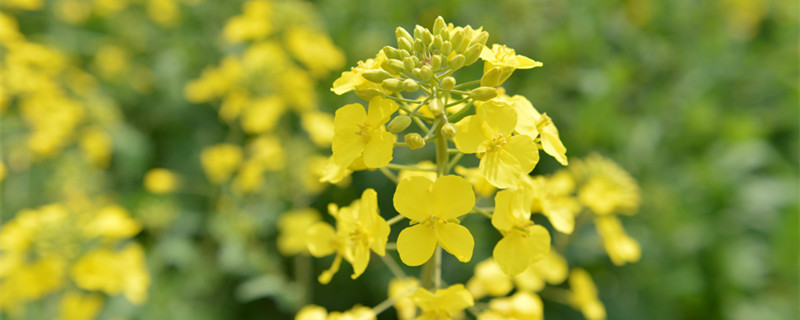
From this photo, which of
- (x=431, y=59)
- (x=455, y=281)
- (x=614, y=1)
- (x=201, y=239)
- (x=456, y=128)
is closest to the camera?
(x=456, y=128)

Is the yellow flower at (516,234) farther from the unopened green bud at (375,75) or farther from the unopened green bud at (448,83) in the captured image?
the unopened green bud at (375,75)

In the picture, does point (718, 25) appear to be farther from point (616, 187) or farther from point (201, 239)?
point (201, 239)

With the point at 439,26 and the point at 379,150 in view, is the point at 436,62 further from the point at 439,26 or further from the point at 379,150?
the point at 379,150

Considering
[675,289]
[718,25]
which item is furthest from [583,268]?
[718,25]

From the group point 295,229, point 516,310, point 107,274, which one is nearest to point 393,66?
point 516,310

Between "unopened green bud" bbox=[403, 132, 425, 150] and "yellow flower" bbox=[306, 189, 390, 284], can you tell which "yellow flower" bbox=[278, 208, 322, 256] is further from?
"unopened green bud" bbox=[403, 132, 425, 150]

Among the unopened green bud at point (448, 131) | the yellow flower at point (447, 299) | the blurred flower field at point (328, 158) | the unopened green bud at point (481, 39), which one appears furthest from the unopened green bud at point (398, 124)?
the blurred flower field at point (328, 158)
